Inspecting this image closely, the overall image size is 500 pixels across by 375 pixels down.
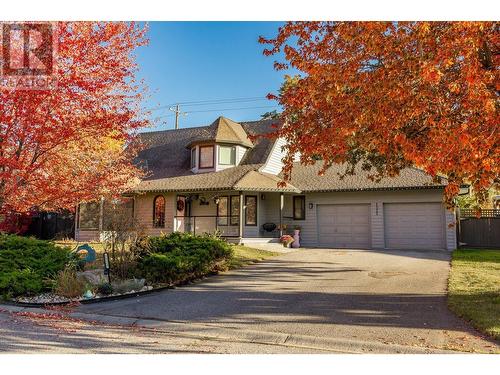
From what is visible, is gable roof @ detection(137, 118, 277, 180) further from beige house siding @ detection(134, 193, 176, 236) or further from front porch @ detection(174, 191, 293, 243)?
front porch @ detection(174, 191, 293, 243)

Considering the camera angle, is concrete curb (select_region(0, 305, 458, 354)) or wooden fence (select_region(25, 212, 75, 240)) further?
wooden fence (select_region(25, 212, 75, 240))

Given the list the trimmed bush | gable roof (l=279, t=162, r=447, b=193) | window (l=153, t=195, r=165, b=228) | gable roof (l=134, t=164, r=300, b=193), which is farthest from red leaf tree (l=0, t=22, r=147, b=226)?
window (l=153, t=195, r=165, b=228)

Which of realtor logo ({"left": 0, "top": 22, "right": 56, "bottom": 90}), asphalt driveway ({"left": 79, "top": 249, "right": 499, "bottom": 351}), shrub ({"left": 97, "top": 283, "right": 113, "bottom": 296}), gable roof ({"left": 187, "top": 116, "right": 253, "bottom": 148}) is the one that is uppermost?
gable roof ({"left": 187, "top": 116, "right": 253, "bottom": 148})

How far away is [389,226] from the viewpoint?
19.7 metres

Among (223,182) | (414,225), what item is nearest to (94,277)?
(223,182)

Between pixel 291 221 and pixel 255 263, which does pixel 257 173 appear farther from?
pixel 255 263

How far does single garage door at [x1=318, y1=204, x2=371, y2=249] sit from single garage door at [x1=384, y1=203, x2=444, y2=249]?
1.01m

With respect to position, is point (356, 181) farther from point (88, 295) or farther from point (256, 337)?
point (256, 337)

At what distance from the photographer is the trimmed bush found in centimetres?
1015

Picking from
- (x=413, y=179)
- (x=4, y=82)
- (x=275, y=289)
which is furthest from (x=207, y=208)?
(x=4, y=82)

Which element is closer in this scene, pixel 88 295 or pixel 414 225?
pixel 88 295

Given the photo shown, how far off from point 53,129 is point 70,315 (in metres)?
3.89

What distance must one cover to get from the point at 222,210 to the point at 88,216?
289 inches

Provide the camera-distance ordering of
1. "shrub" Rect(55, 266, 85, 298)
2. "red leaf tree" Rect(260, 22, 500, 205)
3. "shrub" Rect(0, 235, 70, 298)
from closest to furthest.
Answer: "red leaf tree" Rect(260, 22, 500, 205) < "shrub" Rect(55, 266, 85, 298) < "shrub" Rect(0, 235, 70, 298)
